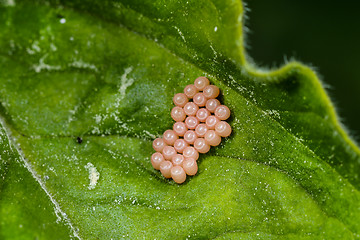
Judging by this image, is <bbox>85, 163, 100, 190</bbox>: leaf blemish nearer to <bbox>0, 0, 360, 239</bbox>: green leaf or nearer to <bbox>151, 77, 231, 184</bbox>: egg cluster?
<bbox>0, 0, 360, 239</bbox>: green leaf

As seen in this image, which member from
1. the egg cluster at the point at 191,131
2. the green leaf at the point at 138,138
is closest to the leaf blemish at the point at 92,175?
the green leaf at the point at 138,138

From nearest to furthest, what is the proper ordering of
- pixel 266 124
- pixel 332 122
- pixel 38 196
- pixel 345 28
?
pixel 332 122 < pixel 266 124 < pixel 38 196 < pixel 345 28

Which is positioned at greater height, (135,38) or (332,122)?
(332,122)

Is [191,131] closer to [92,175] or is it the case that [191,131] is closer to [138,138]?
[138,138]

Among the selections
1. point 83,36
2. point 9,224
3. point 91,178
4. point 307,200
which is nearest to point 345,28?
point 307,200

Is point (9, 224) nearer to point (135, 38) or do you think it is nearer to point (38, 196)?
point (38, 196)

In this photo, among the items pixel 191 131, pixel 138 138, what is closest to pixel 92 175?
pixel 138 138

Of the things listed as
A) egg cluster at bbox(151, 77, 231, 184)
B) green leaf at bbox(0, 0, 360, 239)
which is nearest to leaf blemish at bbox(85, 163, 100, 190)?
green leaf at bbox(0, 0, 360, 239)
